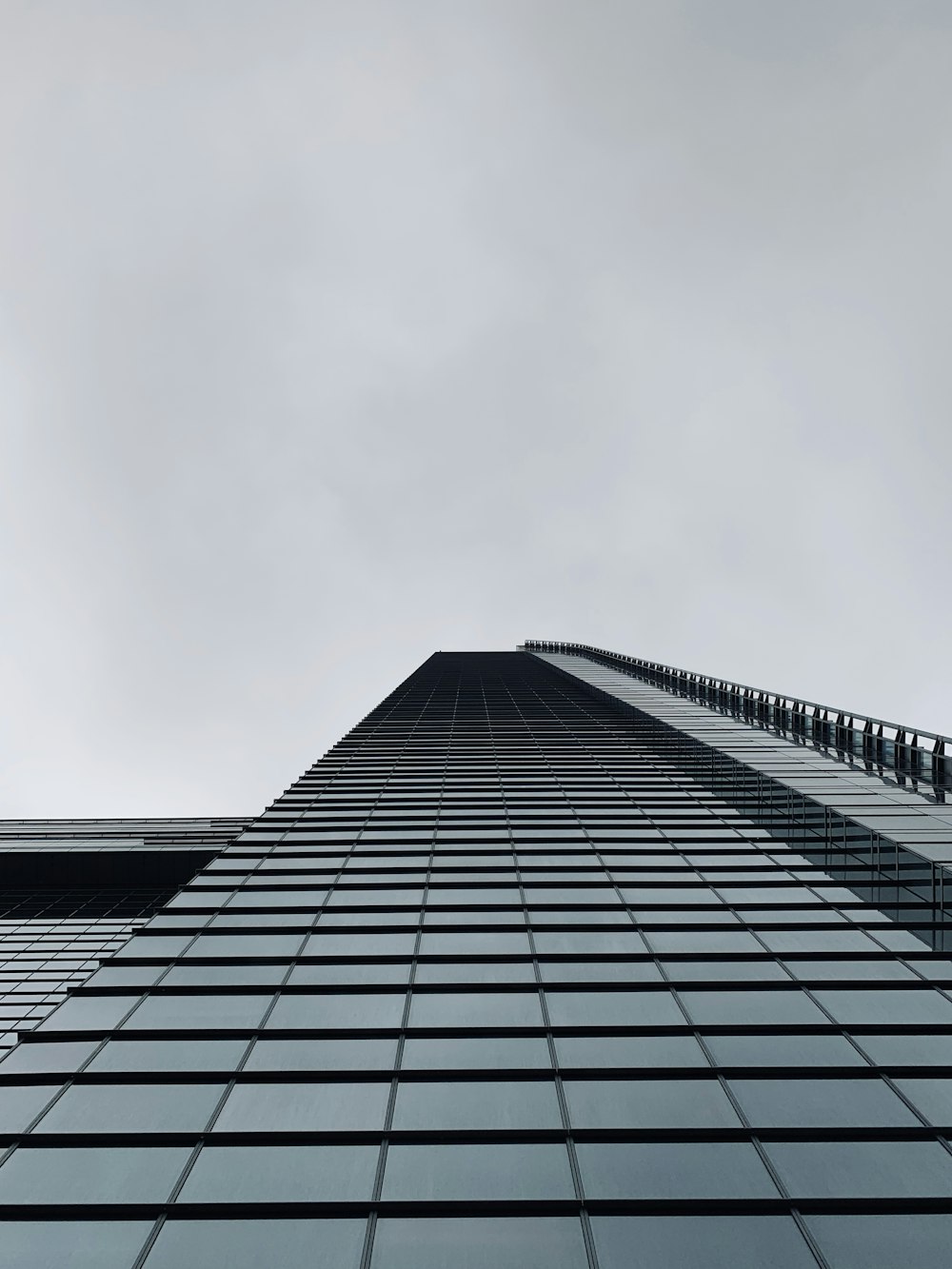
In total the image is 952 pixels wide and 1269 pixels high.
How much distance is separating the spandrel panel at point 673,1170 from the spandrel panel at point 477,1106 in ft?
2.53

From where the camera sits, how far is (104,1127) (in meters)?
9.75

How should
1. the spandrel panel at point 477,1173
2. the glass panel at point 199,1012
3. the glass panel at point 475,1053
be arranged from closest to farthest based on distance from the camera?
the spandrel panel at point 477,1173 → the glass panel at point 475,1053 → the glass panel at point 199,1012

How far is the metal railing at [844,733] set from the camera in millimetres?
24609

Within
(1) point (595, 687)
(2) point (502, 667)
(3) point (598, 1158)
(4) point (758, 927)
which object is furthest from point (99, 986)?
(2) point (502, 667)

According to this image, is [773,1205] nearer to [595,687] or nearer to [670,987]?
[670,987]

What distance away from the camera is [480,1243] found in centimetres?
815

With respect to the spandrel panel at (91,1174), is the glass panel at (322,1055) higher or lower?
higher

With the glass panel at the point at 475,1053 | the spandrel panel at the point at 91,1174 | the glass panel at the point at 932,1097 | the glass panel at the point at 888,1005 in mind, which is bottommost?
the spandrel panel at the point at 91,1174

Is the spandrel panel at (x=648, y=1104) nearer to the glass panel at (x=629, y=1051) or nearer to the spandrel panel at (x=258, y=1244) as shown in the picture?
the glass panel at (x=629, y=1051)

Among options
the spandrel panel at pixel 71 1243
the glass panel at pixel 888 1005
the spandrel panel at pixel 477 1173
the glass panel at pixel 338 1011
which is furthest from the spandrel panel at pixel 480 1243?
the glass panel at pixel 888 1005

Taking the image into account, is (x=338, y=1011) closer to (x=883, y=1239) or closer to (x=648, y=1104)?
(x=648, y=1104)

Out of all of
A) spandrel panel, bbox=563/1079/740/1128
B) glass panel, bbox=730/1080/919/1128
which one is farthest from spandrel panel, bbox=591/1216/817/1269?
glass panel, bbox=730/1080/919/1128

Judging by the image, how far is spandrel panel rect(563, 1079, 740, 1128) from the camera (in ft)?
32.7

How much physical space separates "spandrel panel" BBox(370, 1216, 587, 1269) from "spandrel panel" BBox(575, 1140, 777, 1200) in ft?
2.31
